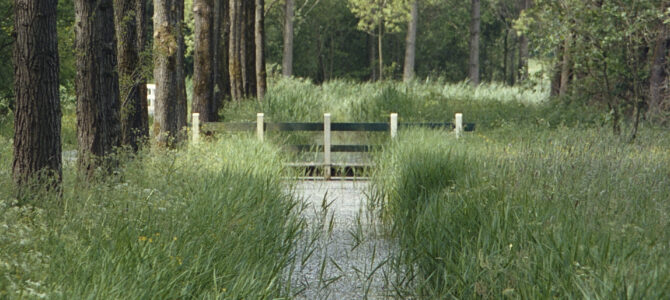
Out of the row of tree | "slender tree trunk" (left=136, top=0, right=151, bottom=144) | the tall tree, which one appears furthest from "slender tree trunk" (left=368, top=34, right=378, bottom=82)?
"slender tree trunk" (left=136, top=0, right=151, bottom=144)

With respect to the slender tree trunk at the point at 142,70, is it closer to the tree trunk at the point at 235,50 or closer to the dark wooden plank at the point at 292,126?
the dark wooden plank at the point at 292,126

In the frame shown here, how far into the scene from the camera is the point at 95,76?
34.1 feet

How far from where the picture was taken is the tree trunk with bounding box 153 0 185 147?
14164 mm

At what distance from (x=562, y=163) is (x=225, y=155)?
5.20m

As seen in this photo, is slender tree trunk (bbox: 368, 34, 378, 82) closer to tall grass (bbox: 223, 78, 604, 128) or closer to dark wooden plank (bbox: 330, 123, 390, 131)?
tall grass (bbox: 223, 78, 604, 128)

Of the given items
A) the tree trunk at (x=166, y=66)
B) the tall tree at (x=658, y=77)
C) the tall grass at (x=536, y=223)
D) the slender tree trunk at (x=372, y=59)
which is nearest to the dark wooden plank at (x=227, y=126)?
the tree trunk at (x=166, y=66)

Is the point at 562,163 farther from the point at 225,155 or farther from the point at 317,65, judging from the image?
the point at 317,65

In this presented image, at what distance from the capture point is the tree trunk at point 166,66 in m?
14.2

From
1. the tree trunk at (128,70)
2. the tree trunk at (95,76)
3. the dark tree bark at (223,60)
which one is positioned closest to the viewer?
the tree trunk at (95,76)

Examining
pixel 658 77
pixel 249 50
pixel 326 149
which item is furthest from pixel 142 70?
pixel 249 50

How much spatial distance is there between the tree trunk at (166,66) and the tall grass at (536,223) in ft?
14.5

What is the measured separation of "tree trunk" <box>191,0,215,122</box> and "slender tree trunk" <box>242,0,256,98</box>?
7.33 meters

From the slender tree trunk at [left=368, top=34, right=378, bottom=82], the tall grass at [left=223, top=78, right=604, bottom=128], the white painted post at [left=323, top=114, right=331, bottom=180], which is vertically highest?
the slender tree trunk at [left=368, top=34, right=378, bottom=82]

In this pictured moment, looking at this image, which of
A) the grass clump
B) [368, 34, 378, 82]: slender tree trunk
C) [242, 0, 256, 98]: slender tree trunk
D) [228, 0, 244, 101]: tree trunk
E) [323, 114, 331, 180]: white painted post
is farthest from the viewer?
[368, 34, 378, 82]: slender tree trunk
